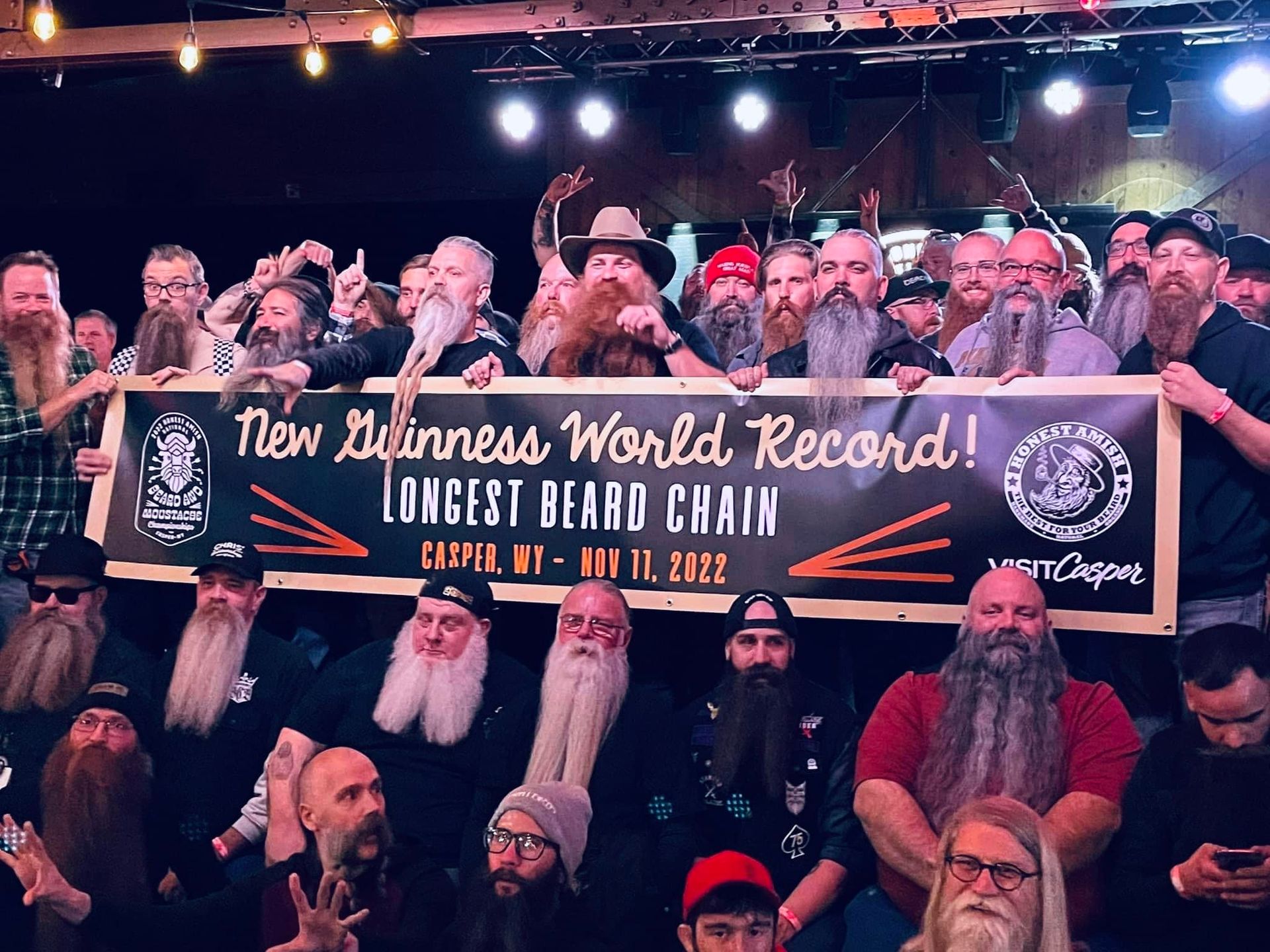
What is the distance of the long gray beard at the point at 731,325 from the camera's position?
17.8 feet

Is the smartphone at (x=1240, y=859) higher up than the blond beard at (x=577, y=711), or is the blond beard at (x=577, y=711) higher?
the blond beard at (x=577, y=711)

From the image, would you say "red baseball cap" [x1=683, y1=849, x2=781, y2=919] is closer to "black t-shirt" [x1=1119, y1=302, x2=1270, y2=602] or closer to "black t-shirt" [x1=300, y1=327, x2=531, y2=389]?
"black t-shirt" [x1=1119, y1=302, x2=1270, y2=602]

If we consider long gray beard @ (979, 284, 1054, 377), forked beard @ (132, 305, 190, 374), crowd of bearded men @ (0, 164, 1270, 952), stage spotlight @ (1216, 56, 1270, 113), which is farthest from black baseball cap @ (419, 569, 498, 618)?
stage spotlight @ (1216, 56, 1270, 113)

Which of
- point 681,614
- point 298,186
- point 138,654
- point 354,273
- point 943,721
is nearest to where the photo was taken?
point 943,721

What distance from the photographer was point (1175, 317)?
13.2ft

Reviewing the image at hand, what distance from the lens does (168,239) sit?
9.56m

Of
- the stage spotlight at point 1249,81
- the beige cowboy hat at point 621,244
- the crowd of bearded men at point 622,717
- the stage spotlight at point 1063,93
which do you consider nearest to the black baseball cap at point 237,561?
the crowd of bearded men at point 622,717

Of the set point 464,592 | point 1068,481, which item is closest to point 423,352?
point 464,592

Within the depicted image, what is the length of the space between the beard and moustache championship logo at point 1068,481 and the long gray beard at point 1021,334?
237 millimetres

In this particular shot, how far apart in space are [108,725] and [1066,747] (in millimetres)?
2842

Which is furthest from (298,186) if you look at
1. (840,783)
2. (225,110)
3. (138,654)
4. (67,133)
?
(840,783)

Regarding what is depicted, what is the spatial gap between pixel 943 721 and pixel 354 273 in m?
2.85

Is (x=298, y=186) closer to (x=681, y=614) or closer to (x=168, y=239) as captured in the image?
(x=168, y=239)

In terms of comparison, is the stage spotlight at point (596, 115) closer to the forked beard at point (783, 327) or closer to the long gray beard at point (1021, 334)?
the forked beard at point (783, 327)
